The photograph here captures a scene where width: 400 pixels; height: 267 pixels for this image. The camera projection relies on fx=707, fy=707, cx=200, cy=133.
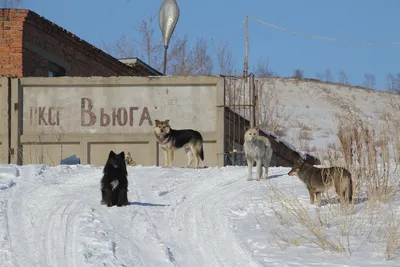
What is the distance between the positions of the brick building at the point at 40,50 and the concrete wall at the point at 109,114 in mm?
1290

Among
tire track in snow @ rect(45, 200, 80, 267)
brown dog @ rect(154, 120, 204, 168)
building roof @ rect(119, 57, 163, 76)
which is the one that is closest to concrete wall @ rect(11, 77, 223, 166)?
brown dog @ rect(154, 120, 204, 168)

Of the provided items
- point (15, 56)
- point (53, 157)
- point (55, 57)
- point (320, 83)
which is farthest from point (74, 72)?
point (320, 83)

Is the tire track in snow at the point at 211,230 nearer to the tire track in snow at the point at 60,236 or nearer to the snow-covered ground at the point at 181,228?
the snow-covered ground at the point at 181,228

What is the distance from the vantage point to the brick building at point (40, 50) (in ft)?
66.4

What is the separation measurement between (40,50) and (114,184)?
11948mm

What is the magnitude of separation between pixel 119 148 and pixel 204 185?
649 cm

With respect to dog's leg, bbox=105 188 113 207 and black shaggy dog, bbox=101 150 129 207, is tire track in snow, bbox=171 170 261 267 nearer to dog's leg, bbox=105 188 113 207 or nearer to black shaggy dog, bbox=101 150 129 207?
black shaggy dog, bbox=101 150 129 207

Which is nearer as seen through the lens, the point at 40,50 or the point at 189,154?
the point at 189,154

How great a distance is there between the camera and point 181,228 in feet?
30.6

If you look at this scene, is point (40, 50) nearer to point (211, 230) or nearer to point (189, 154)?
point (189, 154)

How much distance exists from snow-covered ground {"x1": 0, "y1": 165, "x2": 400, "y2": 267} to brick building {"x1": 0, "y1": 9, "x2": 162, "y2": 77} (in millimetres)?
8006

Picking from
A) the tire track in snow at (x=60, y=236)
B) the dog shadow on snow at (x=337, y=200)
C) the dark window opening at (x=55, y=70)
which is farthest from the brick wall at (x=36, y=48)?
the dog shadow on snow at (x=337, y=200)

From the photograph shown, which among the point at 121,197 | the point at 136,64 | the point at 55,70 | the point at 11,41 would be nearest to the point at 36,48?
the point at 11,41

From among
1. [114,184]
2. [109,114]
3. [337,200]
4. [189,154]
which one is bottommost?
[337,200]
